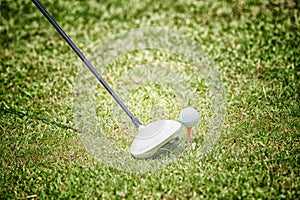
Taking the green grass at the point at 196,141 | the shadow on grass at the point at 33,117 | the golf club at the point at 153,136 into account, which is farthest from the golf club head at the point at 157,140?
the shadow on grass at the point at 33,117

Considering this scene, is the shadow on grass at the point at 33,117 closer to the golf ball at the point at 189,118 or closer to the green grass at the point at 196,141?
the green grass at the point at 196,141

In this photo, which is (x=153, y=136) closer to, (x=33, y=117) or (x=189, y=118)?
(x=189, y=118)

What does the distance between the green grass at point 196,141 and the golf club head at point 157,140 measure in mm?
158

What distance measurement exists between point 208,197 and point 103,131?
124 cm

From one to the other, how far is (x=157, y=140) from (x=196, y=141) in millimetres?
422

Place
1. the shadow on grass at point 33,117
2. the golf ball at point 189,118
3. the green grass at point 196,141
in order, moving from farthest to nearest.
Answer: the shadow on grass at point 33,117 < the golf ball at point 189,118 < the green grass at point 196,141

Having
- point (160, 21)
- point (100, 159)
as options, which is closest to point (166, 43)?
point (160, 21)

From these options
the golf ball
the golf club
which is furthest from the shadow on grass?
the golf ball

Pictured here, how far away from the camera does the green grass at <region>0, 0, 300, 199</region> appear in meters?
3.46

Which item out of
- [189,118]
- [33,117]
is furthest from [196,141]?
[33,117]

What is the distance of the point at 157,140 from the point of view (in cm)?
356

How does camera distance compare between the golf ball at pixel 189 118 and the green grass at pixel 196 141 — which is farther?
the golf ball at pixel 189 118

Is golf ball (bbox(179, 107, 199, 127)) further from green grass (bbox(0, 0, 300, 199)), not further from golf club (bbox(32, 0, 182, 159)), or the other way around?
green grass (bbox(0, 0, 300, 199))

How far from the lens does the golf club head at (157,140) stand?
11.6 ft
